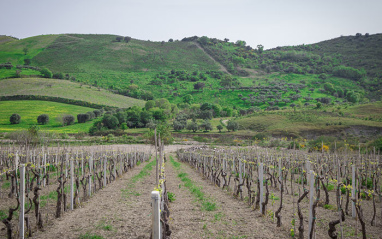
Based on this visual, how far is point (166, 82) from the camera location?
136500 millimetres

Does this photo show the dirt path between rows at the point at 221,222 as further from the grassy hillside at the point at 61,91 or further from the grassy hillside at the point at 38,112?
the grassy hillside at the point at 61,91

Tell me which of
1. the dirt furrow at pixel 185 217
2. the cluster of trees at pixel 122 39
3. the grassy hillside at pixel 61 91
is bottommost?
the dirt furrow at pixel 185 217

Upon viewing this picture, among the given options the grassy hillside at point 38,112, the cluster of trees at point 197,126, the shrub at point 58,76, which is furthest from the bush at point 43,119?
the shrub at point 58,76

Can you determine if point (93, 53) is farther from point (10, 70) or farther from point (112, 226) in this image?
point (112, 226)

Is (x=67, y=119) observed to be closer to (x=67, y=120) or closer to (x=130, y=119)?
(x=67, y=120)

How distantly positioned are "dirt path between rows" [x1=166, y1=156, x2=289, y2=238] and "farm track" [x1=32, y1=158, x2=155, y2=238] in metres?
1.06

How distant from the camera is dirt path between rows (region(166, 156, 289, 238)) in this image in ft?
25.8

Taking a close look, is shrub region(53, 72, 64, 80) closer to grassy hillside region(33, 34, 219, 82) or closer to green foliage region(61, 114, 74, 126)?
grassy hillside region(33, 34, 219, 82)

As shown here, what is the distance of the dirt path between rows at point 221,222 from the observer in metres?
7.88

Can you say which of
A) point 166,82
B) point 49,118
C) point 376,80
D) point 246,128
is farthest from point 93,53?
point 376,80

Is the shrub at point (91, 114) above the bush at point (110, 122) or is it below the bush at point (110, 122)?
above

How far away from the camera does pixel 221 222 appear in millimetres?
8969

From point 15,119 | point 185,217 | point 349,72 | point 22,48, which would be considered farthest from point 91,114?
point 349,72

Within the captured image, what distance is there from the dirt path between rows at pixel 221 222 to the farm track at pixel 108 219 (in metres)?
1.06
